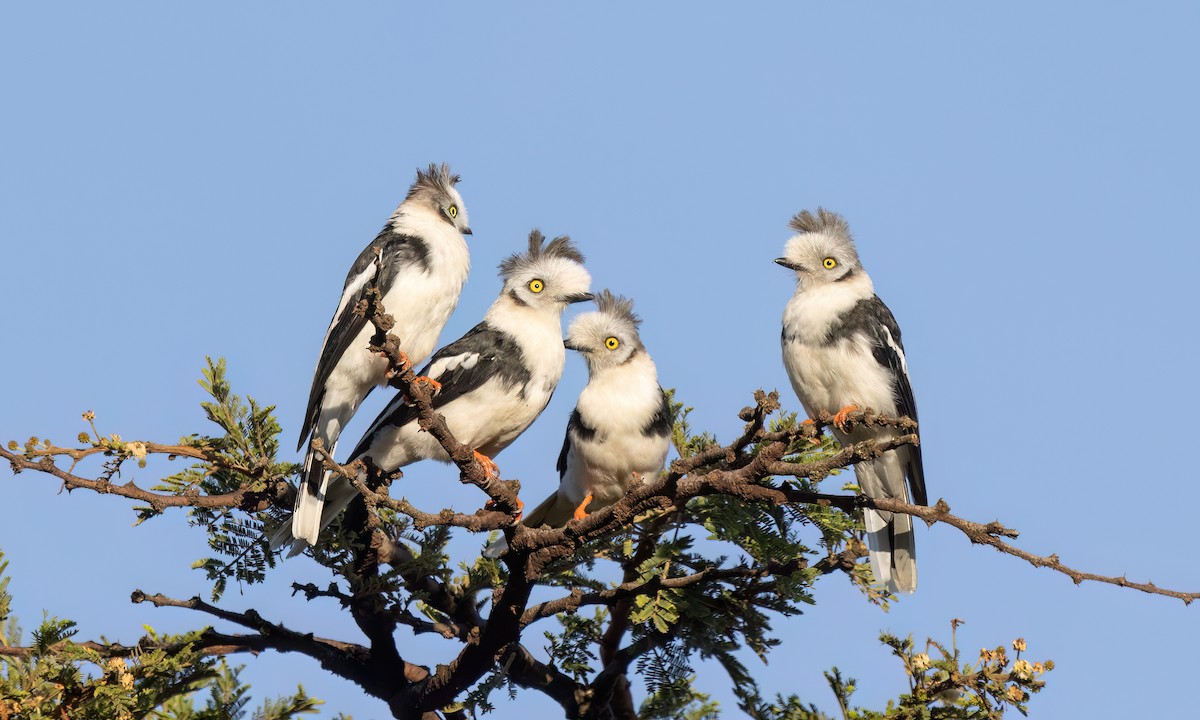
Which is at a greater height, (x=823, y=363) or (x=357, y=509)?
(x=823, y=363)

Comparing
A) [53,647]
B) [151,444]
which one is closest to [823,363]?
[151,444]

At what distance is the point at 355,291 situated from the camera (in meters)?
7.16

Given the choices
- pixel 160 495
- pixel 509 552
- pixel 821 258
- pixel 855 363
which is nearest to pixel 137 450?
pixel 160 495

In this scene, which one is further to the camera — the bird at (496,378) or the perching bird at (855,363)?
the bird at (496,378)

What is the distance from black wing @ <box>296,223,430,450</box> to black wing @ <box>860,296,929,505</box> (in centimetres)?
254

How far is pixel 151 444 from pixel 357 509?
1.16 metres

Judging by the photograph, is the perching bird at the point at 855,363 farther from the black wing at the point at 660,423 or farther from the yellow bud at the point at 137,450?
the yellow bud at the point at 137,450

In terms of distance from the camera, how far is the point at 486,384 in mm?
6973

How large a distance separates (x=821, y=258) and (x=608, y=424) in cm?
154

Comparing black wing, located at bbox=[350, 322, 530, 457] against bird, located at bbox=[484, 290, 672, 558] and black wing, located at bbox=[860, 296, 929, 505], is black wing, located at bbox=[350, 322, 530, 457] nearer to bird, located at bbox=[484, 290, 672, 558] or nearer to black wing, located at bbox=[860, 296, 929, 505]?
bird, located at bbox=[484, 290, 672, 558]

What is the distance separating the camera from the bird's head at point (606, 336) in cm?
735

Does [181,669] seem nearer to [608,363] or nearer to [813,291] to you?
[608,363]

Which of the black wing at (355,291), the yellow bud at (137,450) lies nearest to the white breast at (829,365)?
the black wing at (355,291)

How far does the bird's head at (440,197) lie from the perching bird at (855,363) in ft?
6.78
